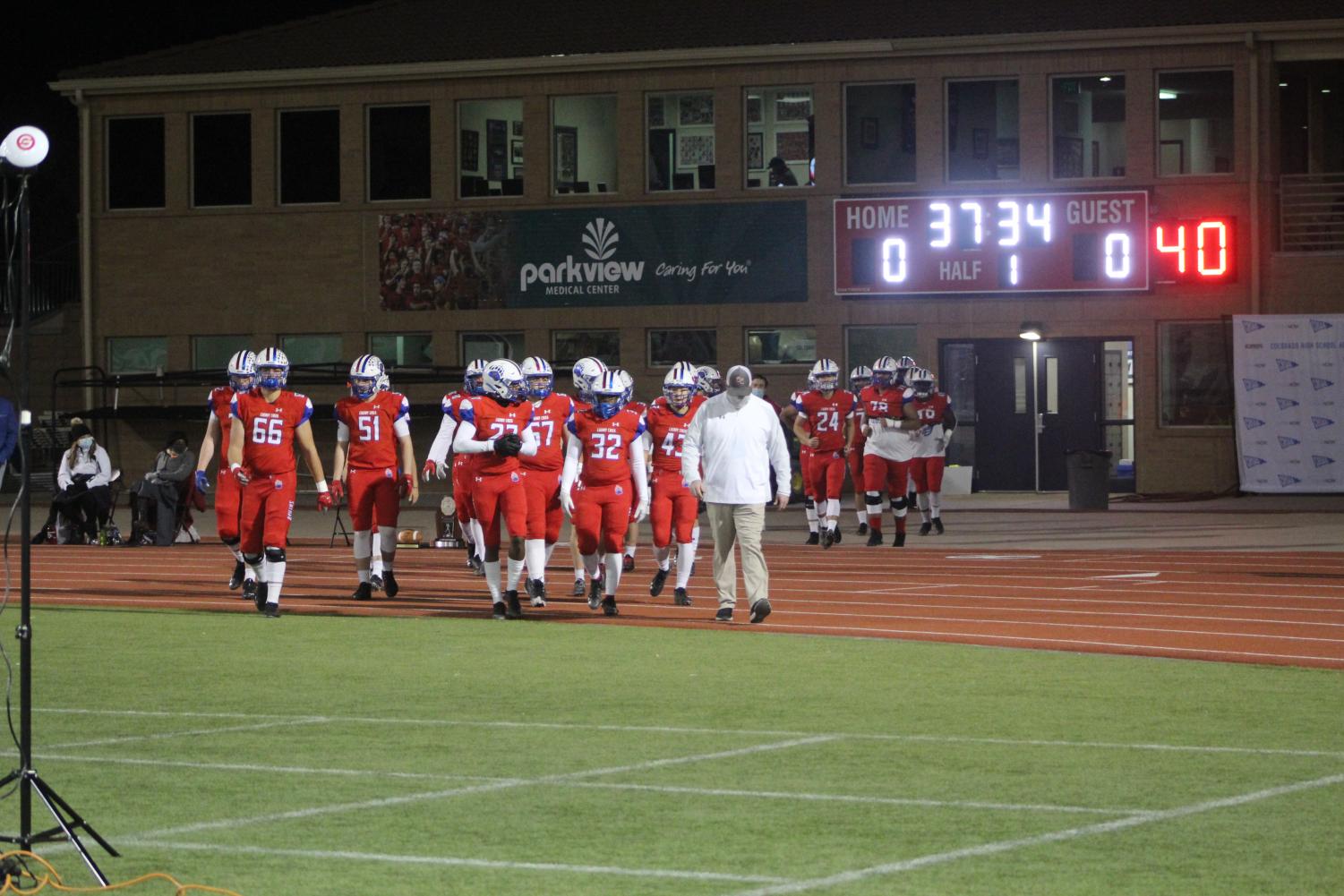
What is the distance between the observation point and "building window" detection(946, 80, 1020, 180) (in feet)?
123

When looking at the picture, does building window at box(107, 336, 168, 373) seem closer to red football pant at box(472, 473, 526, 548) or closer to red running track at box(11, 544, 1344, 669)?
red running track at box(11, 544, 1344, 669)

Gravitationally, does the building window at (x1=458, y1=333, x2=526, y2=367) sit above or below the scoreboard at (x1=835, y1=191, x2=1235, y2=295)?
below

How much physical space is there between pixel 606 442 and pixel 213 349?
2484cm

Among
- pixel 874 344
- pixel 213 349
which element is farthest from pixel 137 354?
pixel 874 344

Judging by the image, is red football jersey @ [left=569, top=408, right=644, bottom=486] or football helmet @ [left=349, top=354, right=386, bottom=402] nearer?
red football jersey @ [left=569, top=408, right=644, bottom=486]

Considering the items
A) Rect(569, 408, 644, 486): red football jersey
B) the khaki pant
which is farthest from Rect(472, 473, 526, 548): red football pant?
the khaki pant

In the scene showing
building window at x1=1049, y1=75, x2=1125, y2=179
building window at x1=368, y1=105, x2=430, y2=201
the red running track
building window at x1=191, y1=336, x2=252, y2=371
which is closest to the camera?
the red running track

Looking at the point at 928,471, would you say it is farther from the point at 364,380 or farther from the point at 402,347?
the point at 402,347

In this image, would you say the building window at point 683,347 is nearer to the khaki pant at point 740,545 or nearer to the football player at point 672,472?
the football player at point 672,472

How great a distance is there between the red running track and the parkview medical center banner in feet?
37.4

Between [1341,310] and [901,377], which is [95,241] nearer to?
[901,377]

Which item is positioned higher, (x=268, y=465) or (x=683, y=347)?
(x=683, y=347)

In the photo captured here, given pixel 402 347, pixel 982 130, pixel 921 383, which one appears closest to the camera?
pixel 921 383

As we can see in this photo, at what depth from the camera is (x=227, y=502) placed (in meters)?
19.2
